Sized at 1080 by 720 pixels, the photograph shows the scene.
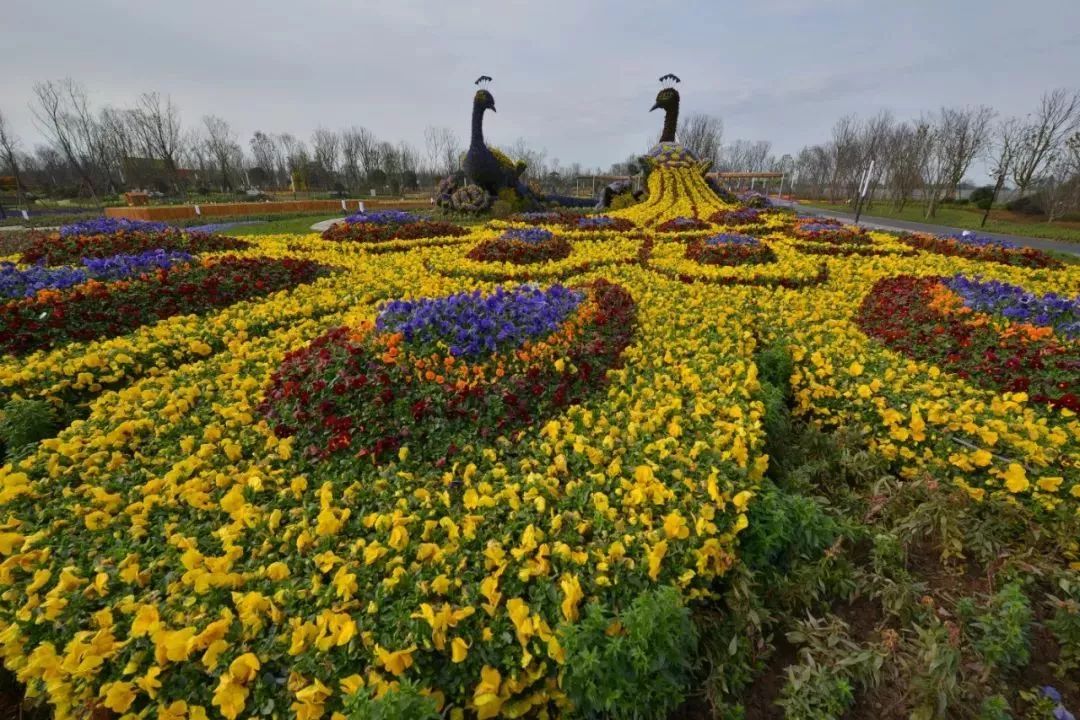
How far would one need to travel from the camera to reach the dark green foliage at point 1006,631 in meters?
2.10

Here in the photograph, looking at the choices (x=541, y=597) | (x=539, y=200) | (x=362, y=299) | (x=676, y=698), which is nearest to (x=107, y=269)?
(x=362, y=299)

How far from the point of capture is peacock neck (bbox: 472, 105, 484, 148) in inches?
741

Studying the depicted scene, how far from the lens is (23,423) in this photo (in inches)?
135

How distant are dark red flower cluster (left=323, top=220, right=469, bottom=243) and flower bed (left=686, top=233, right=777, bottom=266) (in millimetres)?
5956

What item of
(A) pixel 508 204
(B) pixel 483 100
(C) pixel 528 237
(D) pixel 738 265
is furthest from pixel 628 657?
(B) pixel 483 100

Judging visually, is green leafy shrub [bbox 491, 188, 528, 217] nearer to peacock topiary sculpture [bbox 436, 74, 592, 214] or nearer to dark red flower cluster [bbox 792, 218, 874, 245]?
peacock topiary sculpture [bbox 436, 74, 592, 214]

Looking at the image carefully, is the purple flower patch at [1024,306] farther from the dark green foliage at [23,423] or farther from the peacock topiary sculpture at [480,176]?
the peacock topiary sculpture at [480,176]

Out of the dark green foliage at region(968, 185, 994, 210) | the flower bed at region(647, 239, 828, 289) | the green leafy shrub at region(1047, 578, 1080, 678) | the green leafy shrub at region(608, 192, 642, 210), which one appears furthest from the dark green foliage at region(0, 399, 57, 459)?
the dark green foliage at region(968, 185, 994, 210)

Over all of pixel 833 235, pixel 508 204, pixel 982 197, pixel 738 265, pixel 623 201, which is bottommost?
pixel 738 265

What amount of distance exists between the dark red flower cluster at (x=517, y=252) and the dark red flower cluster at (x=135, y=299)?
106 inches

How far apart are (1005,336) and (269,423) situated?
6133mm

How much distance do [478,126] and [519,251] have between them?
1333 cm

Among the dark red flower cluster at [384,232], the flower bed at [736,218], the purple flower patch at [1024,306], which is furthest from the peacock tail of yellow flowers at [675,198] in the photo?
the purple flower patch at [1024,306]

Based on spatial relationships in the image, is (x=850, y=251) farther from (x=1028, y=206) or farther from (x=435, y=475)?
(x=1028, y=206)
